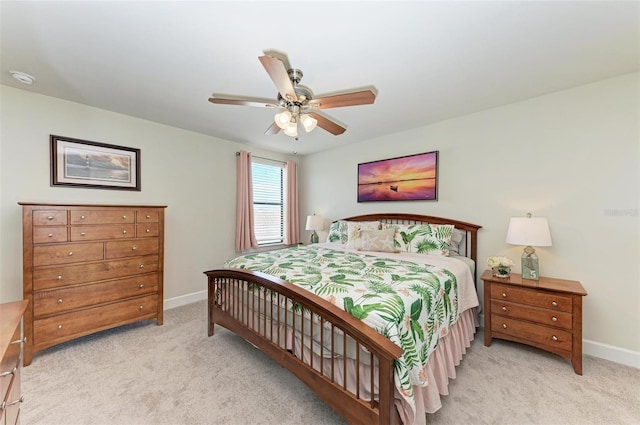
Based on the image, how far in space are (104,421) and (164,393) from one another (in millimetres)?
336

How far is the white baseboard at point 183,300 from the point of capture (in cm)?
346

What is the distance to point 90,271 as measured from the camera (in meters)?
2.49

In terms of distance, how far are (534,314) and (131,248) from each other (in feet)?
13.3

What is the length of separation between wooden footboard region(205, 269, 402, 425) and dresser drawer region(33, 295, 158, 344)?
3.64 ft

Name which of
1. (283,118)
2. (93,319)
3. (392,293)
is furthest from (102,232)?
(392,293)

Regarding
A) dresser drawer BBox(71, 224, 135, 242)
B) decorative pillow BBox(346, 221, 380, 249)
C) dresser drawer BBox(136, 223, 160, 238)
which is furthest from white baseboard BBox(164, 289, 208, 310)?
decorative pillow BBox(346, 221, 380, 249)

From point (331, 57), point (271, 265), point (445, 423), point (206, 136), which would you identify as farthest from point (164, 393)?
point (206, 136)

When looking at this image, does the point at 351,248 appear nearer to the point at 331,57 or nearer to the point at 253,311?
the point at 253,311

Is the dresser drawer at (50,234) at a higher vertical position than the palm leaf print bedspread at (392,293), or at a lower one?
higher

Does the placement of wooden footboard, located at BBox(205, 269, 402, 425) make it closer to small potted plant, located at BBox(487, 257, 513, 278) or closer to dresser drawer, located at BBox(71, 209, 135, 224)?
dresser drawer, located at BBox(71, 209, 135, 224)

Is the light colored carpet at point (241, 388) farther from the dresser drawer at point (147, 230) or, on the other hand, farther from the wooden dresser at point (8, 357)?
the dresser drawer at point (147, 230)

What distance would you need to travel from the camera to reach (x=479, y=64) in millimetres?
2035

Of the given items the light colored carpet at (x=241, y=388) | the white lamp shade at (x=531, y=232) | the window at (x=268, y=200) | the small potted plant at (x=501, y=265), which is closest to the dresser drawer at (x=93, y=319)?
the light colored carpet at (x=241, y=388)

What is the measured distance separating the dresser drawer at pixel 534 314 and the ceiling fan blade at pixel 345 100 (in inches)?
88.9
